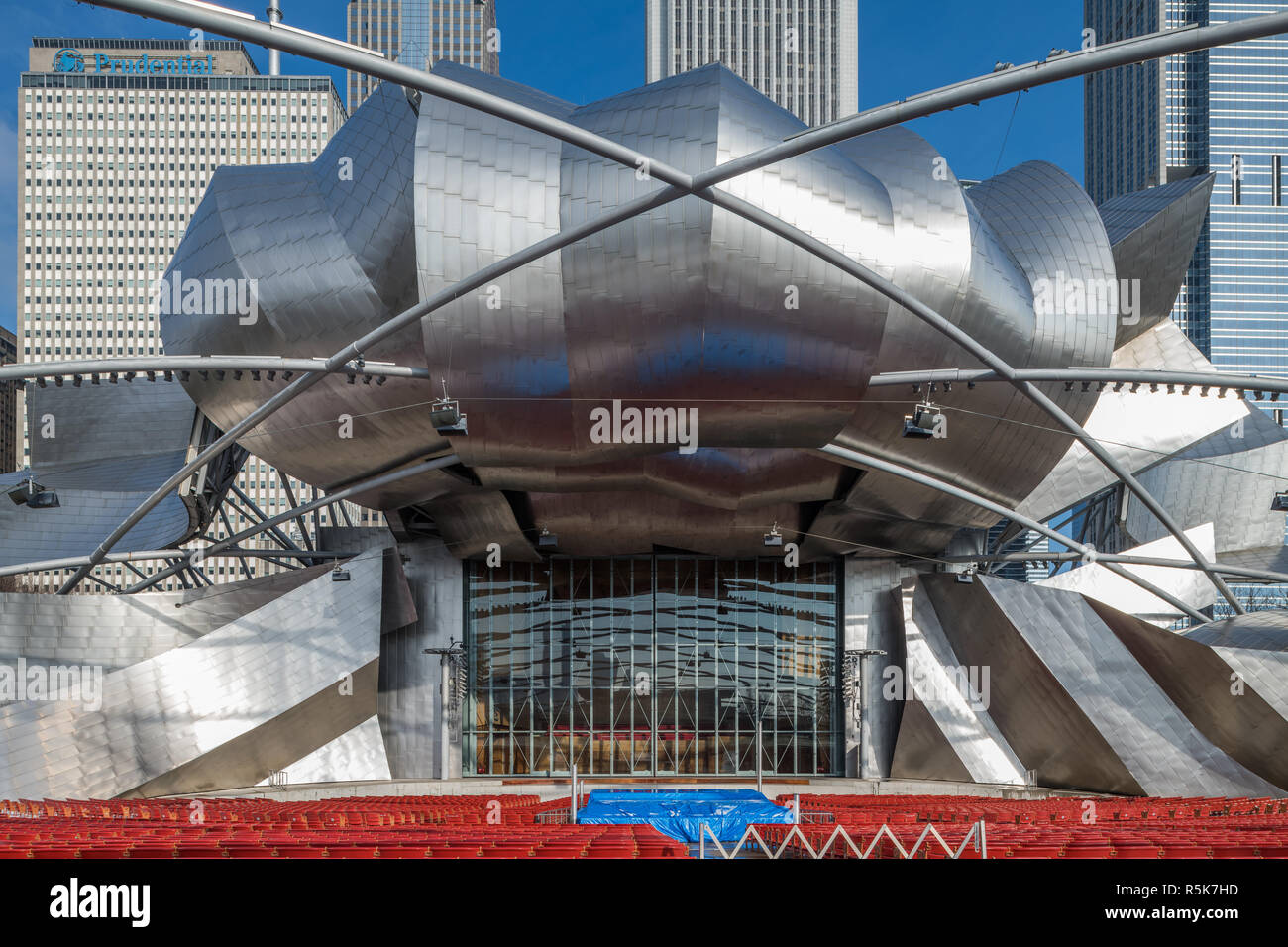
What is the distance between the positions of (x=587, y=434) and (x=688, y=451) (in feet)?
11.8

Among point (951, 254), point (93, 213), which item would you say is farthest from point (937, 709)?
point (93, 213)

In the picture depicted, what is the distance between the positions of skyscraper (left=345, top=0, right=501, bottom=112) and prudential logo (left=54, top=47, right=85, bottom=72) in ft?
109

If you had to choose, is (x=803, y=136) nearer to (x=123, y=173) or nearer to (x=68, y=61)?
(x=123, y=173)

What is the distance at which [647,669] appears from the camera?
34.4m

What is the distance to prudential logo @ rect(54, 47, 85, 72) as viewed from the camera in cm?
12331

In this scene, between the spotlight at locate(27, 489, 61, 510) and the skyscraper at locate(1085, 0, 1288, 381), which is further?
the skyscraper at locate(1085, 0, 1288, 381)

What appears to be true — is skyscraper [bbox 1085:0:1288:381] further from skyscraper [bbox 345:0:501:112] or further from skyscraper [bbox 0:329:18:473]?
skyscraper [bbox 0:329:18:473]

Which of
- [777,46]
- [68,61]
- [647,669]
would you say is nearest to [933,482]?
[647,669]

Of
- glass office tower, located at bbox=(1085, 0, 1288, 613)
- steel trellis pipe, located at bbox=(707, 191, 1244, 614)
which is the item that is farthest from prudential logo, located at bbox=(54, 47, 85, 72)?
steel trellis pipe, located at bbox=(707, 191, 1244, 614)

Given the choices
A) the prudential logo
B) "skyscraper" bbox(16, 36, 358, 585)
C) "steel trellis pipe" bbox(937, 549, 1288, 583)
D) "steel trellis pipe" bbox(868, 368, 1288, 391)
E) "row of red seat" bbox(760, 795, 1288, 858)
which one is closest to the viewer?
"row of red seat" bbox(760, 795, 1288, 858)

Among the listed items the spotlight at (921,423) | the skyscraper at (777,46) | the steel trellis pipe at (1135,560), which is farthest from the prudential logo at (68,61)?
the spotlight at (921,423)

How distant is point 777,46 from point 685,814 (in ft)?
468
